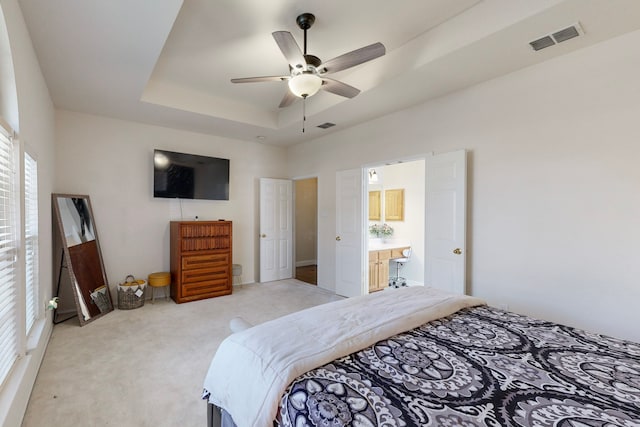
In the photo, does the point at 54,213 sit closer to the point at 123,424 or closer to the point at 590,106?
the point at 123,424

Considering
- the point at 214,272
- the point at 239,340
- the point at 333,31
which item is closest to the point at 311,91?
the point at 333,31

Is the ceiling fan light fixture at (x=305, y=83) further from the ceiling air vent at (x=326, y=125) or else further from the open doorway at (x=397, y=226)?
the open doorway at (x=397, y=226)

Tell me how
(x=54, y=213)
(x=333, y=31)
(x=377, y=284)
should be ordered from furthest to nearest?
(x=377, y=284)
(x=54, y=213)
(x=333, y=31)

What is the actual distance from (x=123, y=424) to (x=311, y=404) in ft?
5.36

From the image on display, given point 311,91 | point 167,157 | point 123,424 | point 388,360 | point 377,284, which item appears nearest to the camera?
point 388,360

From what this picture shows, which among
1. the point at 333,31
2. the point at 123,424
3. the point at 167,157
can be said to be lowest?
the point at 123,424

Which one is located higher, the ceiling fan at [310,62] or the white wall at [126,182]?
the ceiling fan at [310,62]

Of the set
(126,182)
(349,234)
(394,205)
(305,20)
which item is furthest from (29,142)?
(394,205)

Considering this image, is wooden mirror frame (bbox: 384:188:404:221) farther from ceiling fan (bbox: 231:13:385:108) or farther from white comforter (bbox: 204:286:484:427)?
white comforter (bbox: 204:286:484:427)

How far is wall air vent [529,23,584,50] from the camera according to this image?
214 centimetres

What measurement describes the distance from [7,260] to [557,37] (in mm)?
4129

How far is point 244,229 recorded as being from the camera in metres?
5.47

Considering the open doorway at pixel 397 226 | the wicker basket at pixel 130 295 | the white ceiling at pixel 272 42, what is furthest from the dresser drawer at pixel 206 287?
the white ceiling at pixel 272 42

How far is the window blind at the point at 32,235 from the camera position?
93.1 inches
